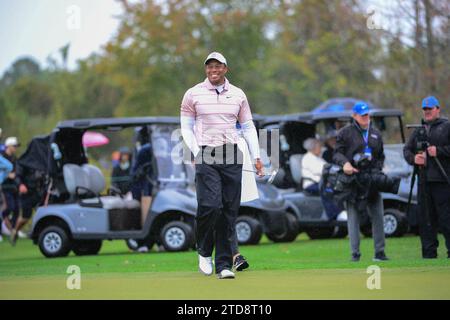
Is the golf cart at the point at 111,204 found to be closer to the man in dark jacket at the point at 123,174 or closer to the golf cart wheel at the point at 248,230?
the golf cart wheel at the point at 248,230

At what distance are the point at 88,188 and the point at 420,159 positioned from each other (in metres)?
7.13

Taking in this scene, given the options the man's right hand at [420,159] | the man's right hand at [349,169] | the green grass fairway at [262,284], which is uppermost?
the man's right hand at [420,159]

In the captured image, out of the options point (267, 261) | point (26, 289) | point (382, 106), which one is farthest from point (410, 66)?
point (26, 289)

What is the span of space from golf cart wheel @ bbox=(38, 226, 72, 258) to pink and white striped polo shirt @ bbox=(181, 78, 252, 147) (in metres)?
8.00

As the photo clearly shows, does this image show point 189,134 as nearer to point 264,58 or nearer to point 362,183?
point 362,183

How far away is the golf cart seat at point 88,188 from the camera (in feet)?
60.8

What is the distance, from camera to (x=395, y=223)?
65.8 ft

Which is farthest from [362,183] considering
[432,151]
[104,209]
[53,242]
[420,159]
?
[53,242]

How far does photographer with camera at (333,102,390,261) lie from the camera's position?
44.3ft

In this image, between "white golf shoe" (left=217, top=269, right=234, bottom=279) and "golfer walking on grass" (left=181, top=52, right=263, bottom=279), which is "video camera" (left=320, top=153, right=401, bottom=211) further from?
"white golf shoe" (left=217, top=269, right=234, bottom=279)

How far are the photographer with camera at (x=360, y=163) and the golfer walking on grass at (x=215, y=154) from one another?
2.70 m

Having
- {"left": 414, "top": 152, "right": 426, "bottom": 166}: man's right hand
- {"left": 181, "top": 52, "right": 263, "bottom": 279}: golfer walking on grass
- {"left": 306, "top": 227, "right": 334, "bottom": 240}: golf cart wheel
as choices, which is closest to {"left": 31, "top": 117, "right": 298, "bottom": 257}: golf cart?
{"left": 306, "top": 227, "right": 334, "bottom": 240}: golf cart wheel

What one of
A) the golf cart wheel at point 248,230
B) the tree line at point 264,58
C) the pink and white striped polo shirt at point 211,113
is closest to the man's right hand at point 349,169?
the pink and white striped polo shirt at point 211,113
